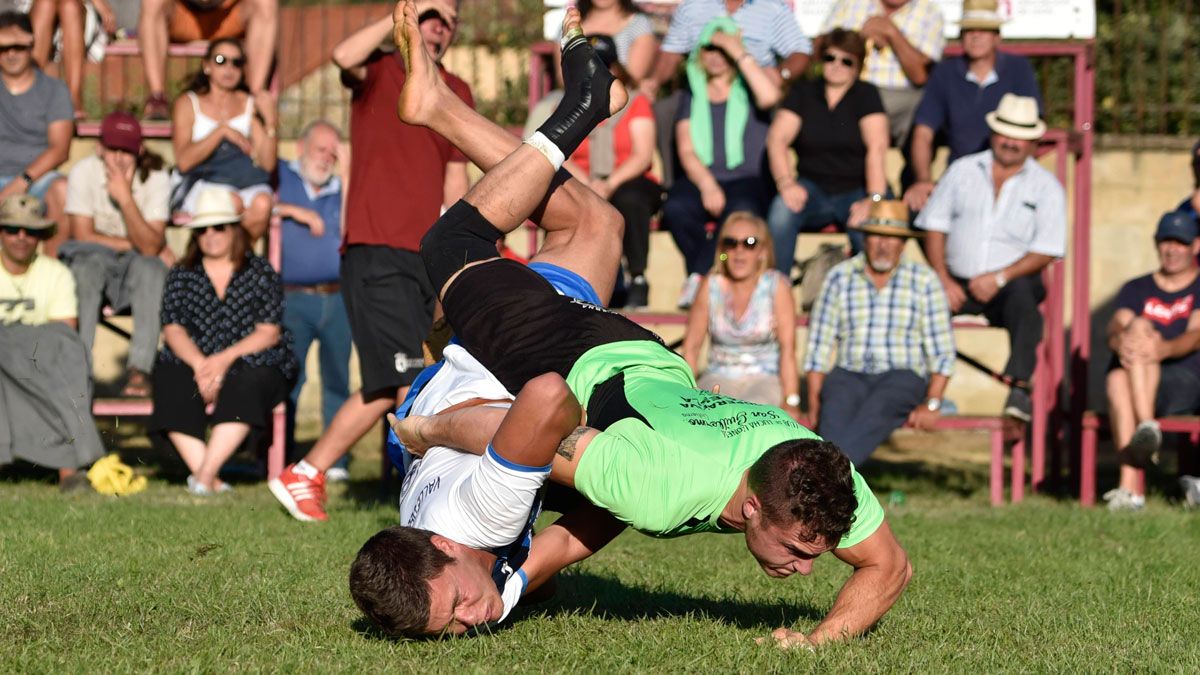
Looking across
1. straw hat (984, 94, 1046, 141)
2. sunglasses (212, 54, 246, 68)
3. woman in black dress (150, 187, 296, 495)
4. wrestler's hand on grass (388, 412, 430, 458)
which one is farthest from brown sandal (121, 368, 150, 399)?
straw hat (984, 94, 1046, 141)

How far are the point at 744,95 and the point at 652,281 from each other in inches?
126

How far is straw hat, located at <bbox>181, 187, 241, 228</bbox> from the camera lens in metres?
10.0

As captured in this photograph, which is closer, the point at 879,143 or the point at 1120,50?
the point at 879,143

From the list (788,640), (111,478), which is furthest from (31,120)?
(788,640)

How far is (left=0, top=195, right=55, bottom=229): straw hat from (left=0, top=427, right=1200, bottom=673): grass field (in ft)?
5.56

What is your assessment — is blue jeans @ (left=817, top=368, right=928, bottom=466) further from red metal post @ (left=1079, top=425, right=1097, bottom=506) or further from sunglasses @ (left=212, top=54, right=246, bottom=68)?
sunglasses @ (left=212, top=54, right=246, bottom=68)

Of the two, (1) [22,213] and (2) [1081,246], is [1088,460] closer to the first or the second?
(2) [1081,246]

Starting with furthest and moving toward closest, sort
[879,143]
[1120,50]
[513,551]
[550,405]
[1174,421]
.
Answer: [1120,50], [879,143], [1174,421], [513,551], [550,405]

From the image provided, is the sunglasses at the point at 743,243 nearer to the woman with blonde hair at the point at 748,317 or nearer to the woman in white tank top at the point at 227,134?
the woman with blonde hair at the point at 748,317

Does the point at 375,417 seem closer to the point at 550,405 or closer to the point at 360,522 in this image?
the point at 360,522

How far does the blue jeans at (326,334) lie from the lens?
35.5ft

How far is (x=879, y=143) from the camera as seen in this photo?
10.6m

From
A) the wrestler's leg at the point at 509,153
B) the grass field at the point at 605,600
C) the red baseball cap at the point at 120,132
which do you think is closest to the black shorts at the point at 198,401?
the grass field at the point at 605,600

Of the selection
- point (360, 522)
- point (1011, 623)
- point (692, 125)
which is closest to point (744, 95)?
point (692, 125)
